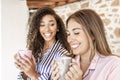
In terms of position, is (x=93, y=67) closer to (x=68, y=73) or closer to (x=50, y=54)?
(x=68, y=73)

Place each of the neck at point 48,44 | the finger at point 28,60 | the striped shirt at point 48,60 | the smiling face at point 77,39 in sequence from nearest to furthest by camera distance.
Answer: the smiling face at point 77,39 → the finger at point 28,60 → the striped shirt at point 48,60 → the neck at point 48,44

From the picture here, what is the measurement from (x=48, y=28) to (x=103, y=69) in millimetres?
839

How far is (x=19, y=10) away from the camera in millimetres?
2518

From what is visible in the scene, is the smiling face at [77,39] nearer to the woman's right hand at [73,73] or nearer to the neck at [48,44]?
the woman's right hand at [73,73]

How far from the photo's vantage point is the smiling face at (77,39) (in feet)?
3.41

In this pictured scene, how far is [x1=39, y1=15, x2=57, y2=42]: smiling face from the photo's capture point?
178cm

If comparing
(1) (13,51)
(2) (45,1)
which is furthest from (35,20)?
(2) (45,1)

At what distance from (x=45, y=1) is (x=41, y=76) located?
165 centimetres

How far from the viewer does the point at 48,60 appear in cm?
164

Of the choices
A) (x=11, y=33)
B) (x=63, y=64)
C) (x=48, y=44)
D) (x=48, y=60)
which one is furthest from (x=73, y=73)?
(x=11, y=33)

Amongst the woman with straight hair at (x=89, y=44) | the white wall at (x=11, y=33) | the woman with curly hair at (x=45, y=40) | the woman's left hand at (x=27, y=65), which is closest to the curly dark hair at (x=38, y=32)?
the woman with curly hair at (x=45, y=40)

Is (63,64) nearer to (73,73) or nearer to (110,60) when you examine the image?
(73,73)

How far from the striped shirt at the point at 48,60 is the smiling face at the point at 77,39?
544 mm

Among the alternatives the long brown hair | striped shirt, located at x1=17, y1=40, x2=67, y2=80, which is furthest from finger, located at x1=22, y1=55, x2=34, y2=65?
the long brown hair
